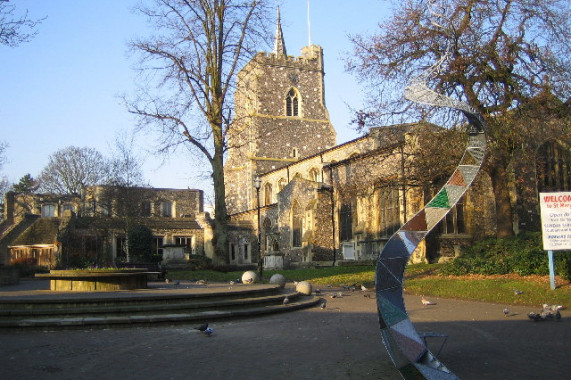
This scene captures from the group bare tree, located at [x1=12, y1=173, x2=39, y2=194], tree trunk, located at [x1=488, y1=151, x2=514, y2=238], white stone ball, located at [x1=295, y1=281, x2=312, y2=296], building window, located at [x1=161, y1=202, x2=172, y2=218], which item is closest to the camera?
white stone ball, located at [x1=295, y1=281, x2=312, y2=296]

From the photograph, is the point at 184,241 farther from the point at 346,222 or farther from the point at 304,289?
the point at 304,289

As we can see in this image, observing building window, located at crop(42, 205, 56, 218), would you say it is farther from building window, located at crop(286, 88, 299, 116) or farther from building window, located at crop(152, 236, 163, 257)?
building window, located at crop(286, 88, 299, 116)

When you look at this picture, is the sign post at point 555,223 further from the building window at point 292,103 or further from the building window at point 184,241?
the building window at point 292,103

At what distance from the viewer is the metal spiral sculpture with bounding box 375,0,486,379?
6.03m

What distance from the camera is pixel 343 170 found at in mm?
38625

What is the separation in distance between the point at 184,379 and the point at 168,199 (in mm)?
61419

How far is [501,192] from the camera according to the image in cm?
2136

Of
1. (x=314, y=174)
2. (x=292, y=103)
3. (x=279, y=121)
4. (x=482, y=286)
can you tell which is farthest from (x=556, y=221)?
(x=292, y=103)

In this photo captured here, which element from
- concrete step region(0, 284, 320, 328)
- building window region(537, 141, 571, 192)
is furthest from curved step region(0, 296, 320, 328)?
building window region(537, 141, 571, 192)

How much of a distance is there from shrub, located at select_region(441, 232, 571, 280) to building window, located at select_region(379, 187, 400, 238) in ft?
34.4

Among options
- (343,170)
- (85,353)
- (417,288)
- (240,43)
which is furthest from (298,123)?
(85,353)

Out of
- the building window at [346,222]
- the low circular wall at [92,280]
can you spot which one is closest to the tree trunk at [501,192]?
the low circular wall at [92,280]

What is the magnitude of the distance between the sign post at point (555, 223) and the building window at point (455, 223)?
1393 cm

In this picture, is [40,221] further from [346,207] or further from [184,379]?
[184,379]
